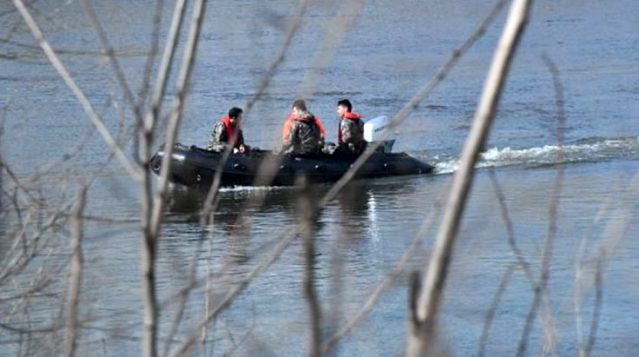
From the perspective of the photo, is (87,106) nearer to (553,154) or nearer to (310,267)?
(310,267)

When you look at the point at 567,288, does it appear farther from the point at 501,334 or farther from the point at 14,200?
the point at 14,200

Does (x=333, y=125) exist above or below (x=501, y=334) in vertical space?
above

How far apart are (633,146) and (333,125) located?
598 cm

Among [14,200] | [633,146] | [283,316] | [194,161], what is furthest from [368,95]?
[14,200]

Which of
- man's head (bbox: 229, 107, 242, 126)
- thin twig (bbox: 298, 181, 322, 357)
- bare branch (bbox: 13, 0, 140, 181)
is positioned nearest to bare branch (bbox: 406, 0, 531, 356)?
thin twig (bbox: 298, 181, 322, 357)

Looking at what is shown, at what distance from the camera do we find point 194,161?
20.3 metres

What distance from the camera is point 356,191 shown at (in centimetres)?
2080

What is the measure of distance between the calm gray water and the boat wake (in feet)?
0.21

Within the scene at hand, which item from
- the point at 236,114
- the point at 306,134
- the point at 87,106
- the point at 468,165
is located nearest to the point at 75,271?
the point at 87,106

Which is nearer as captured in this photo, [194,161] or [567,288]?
[567,288]

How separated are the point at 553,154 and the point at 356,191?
13.1ft

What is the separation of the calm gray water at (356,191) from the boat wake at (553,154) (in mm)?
63

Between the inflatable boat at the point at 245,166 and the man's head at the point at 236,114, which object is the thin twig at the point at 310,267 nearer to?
the man's head at the point at 236,114

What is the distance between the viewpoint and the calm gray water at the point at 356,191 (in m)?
5.18
